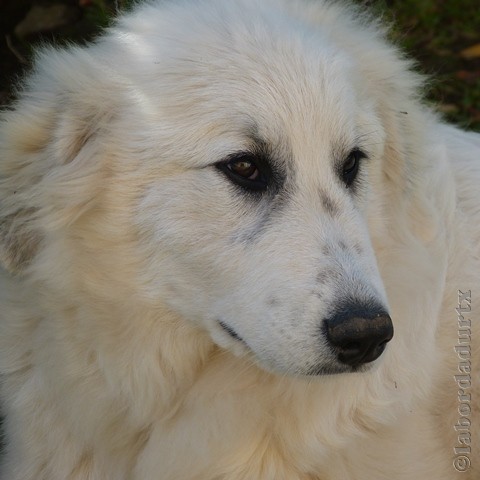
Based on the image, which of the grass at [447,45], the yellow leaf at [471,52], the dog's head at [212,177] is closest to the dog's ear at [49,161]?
the dog's head at [212,177]

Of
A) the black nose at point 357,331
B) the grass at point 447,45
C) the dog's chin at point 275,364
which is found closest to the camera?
the black nose at point 357,331

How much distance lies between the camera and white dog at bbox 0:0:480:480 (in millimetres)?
3172

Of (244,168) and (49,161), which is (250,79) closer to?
(244,168)

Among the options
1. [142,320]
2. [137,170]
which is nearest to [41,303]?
[142,320]

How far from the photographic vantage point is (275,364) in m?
3.13

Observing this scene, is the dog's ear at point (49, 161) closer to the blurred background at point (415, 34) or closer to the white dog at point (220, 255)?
the white dog at point (220, 255)

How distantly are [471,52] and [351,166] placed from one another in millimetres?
3978

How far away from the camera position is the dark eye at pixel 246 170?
327 cm

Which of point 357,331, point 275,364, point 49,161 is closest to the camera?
point 357,331

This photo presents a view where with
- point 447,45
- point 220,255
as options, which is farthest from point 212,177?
point 447,45

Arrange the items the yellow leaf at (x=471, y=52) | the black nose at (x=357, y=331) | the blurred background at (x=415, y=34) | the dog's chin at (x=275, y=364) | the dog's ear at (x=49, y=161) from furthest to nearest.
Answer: the yellow leaf at (x=471, y=52), the blurred background at (x=415, y=34), the dog's ear at (x=49, y=161), the dog's chin at (x=275, y=364), the black nose at (x=357, y=331)

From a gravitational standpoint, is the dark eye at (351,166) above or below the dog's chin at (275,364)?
above

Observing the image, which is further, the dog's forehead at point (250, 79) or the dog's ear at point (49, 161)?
the dog's ear at point (49, 161)

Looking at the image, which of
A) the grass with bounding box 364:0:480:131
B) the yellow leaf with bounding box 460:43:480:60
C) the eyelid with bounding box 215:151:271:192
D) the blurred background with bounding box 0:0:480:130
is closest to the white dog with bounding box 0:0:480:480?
the eyelid with bounding box 215:151:271:192
